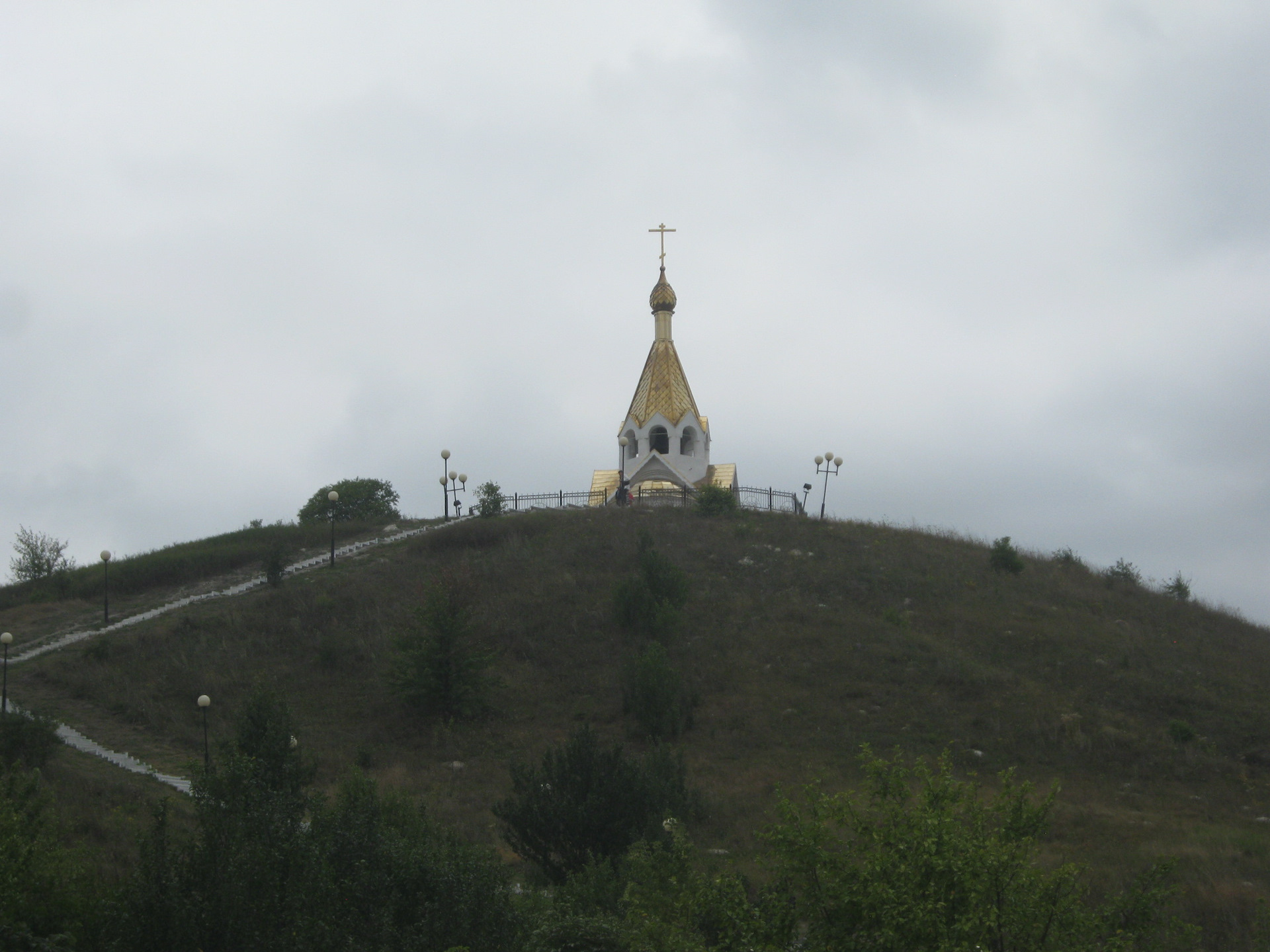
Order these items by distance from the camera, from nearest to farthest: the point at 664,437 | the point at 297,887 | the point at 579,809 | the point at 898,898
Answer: the point at 898,898
the point at 297,887
the point at 579,809
the point at 664,437

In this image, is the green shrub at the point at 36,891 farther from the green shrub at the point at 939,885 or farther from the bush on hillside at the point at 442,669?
the bush on hillside at the point at 442,669

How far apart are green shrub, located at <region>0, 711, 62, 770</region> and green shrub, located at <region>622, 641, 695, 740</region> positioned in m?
10.7

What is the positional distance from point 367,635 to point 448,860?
17.7m

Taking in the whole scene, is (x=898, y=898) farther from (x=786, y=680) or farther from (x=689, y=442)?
(x=689, y=442)

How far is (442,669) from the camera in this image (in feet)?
76.9

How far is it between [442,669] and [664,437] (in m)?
21.6

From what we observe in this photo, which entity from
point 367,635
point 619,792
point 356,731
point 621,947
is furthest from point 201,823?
point 367,635

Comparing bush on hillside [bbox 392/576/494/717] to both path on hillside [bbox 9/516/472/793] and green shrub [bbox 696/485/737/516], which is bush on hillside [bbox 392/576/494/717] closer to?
path on hillside [bbox 9/516/472/793]

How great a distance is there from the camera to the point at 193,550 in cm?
3769

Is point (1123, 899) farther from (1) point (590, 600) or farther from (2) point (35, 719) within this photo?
(1) point (590, 600)

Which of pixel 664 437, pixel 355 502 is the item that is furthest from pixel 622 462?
pixel 355 502

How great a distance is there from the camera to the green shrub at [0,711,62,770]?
58.1ft

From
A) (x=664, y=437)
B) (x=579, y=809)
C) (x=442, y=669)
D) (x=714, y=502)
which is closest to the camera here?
(x=579, y=809)

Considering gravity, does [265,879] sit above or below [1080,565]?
below
